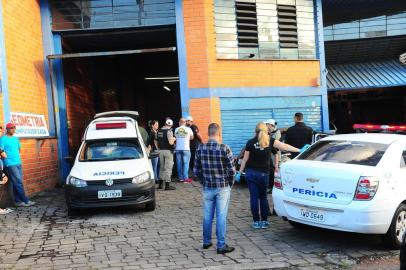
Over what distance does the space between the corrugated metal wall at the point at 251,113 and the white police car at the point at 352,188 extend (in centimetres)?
696

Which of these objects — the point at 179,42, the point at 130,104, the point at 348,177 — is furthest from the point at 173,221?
the point at 130,104

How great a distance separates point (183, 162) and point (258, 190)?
204 inches

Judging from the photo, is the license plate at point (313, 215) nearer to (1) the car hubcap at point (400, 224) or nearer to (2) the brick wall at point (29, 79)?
(1) the car hubcap at point (400, 224)

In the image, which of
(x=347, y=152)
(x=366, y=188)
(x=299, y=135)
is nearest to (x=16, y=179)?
(x=299, y=135)

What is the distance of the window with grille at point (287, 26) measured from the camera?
14.2 metres

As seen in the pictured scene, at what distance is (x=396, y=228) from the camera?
573 cm

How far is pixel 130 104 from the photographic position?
2405cm

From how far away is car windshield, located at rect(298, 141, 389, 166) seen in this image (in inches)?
236

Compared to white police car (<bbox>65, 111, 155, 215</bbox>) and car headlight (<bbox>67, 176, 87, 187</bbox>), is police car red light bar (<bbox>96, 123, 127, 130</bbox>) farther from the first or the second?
car headlight (<bbox>67, 176, 87, 187</bbox>)

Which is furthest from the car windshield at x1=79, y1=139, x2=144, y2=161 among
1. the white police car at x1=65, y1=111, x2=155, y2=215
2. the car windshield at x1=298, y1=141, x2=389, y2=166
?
the car windshield at x1=298, y1=141, x2=389, y2=166

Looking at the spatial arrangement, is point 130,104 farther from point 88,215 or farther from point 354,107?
point 88,215

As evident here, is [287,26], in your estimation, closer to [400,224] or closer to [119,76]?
[119,76]

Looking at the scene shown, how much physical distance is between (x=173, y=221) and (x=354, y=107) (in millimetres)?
13785

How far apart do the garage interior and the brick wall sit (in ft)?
3.95
